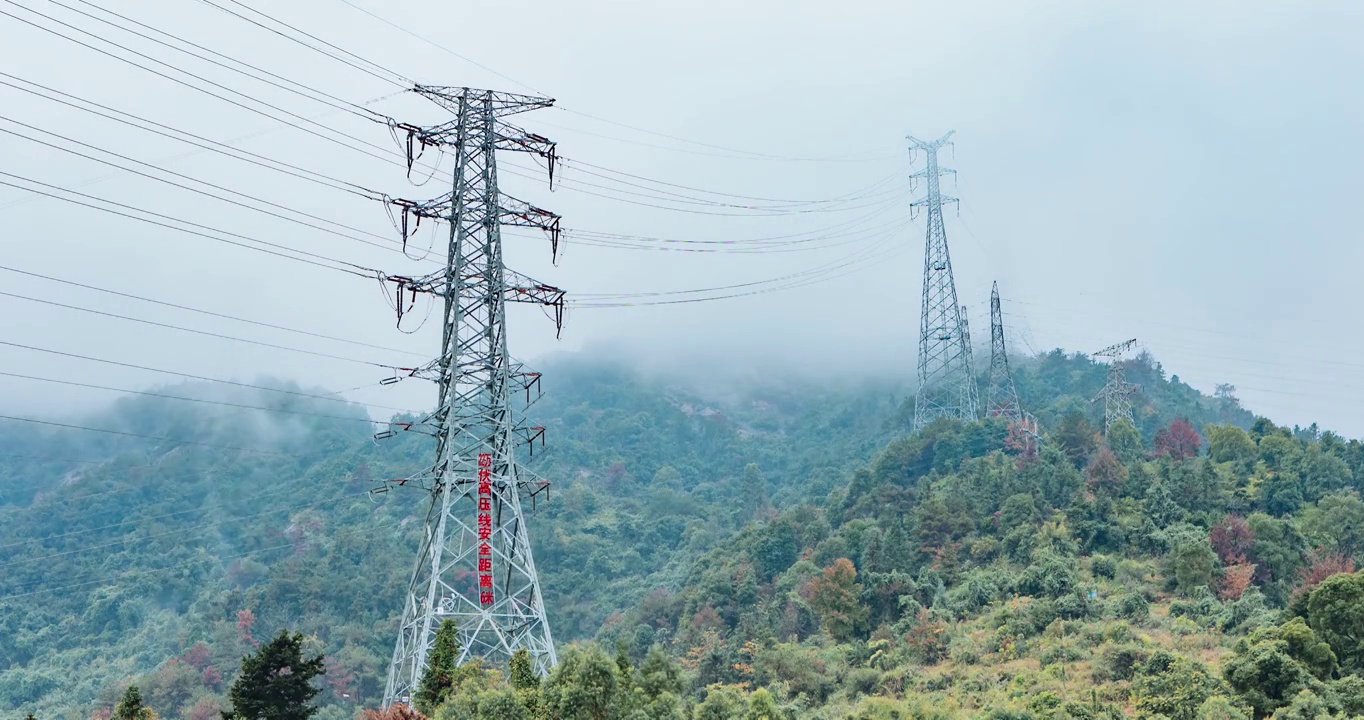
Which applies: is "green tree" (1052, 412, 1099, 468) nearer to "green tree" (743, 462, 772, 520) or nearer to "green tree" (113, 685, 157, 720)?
"green tree" (743, 462, 772, 520)

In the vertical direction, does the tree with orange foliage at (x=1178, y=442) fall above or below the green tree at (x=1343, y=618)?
above

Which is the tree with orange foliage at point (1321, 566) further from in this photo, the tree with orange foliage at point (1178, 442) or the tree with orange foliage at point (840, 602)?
the tree with orange foliage at point (840, 602)

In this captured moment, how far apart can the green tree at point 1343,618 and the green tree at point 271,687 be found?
30798 millimetres

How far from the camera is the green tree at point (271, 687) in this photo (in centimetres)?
A: 2950

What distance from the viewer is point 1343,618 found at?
142 feet

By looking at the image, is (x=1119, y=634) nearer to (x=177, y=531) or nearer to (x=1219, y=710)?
(x=1219, y=710)

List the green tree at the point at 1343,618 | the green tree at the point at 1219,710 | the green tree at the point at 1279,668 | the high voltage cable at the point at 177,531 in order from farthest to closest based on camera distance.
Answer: the high voltage cable at the point at 177,531 → the green tree at the point at 1343,618 → the green tree at the point at 1279,668 → the green tree at the point at 1219,710

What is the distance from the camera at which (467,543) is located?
93.7 m

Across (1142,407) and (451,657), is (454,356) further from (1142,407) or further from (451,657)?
(1142,407)

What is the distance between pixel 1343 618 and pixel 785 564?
36.6 meters

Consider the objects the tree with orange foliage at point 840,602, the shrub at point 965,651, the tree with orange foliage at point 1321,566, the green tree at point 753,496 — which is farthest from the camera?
the green tree at point 753,496

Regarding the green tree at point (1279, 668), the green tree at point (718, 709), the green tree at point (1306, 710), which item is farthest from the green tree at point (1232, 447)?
the green tree at point (718, 709)

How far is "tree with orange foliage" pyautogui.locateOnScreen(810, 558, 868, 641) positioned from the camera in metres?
62.5

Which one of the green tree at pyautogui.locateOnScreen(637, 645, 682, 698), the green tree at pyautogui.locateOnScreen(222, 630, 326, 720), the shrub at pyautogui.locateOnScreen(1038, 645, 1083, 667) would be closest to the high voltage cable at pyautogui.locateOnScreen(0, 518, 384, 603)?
the shrub at pyautogui.locateOnScreen(1038, 645, 1083, 667)
